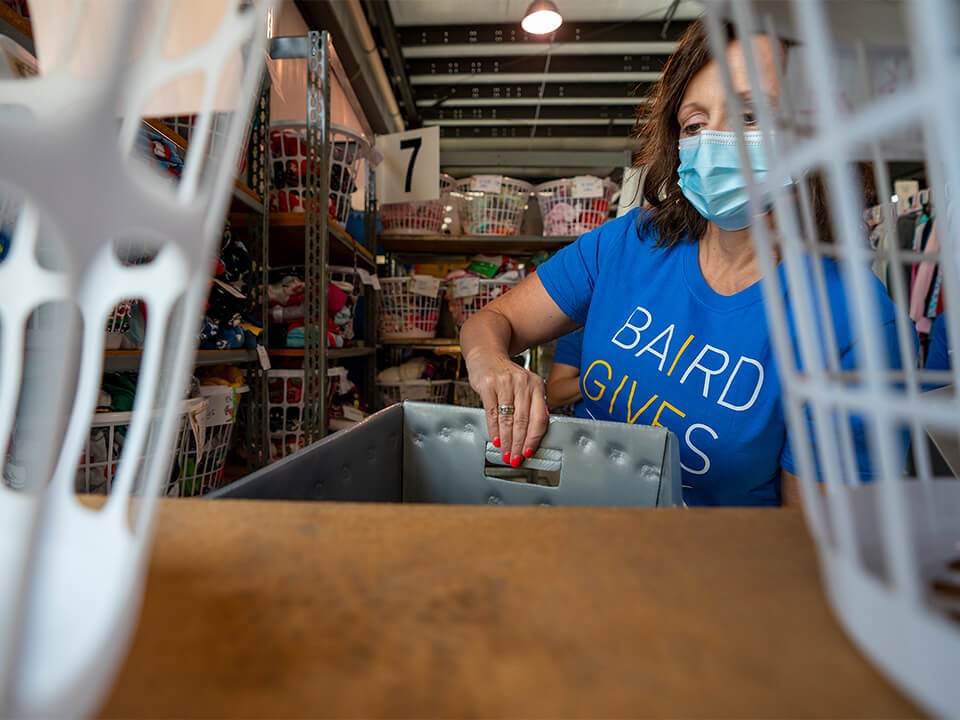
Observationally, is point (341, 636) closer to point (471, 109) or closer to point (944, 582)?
point (944, 582)

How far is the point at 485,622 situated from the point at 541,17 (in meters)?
3.19

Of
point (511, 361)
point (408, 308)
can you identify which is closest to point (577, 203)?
point (408, 308)

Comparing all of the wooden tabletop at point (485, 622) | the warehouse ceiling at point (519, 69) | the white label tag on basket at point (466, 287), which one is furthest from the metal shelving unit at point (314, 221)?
the warehouse ceiling at point (519, 69)

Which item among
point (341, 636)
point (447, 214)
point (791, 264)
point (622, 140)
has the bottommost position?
point (341, 636)

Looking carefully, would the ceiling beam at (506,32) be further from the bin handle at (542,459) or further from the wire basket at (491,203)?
the bin handle at (542,459)

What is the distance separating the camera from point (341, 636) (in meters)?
0.18

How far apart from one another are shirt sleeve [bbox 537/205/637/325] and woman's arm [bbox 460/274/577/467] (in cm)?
3

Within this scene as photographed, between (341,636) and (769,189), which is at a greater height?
(769,189)

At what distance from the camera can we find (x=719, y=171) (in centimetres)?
78

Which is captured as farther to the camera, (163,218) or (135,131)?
(135,131)

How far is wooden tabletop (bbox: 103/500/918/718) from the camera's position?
0.16 meters

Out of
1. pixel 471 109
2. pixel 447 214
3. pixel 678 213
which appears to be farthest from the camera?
pixel 471 109

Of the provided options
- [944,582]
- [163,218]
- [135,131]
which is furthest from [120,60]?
[944,582]

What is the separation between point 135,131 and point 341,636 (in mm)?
237
